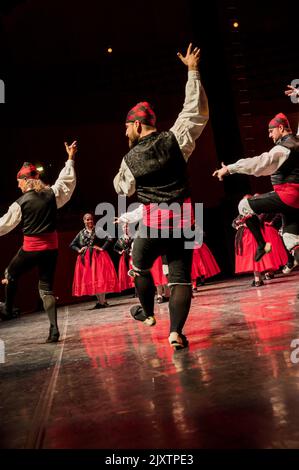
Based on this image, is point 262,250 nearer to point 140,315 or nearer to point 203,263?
point 140,315

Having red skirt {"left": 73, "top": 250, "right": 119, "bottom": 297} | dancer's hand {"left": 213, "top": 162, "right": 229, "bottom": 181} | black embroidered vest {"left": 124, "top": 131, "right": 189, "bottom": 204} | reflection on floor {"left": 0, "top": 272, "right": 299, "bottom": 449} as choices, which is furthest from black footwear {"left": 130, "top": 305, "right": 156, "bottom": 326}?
red skirt {"left": 73, "top": 250, "right": 119, "bottom": 297}

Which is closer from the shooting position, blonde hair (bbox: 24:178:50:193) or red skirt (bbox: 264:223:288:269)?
blonde hair (bbox: 24:178:50:193)

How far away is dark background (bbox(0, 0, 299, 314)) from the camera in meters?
10.7

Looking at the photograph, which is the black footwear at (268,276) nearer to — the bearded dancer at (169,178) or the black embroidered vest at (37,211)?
the black embroidered vest at (37,211)

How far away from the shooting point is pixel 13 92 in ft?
35.7

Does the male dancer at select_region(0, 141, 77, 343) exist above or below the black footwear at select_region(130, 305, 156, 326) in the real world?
above

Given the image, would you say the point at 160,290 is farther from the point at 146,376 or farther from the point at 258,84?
the point at 258,84

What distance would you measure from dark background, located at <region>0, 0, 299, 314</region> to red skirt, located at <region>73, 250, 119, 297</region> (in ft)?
9.31

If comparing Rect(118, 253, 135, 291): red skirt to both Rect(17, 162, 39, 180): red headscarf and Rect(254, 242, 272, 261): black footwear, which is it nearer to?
Rect(254, 242, 272, 261): black footwear

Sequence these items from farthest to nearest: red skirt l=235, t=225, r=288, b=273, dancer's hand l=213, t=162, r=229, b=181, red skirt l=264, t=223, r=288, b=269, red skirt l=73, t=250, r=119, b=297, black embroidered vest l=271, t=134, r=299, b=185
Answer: red skirt l=264, t=223, r=288, b=269 < red skirt l=73, t=250, r=119, b=297 < red skirt l=235, t=225, r=288, b=273 < black embroidered vest l=271, t=134, r=299, b=185 < dancer's hand l=213, t=162, r=229, b=181

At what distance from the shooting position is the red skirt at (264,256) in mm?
7270

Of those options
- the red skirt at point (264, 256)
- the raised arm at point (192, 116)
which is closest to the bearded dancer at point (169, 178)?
the raised arm at point (192, 116)

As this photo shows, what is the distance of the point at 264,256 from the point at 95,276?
2.46m
